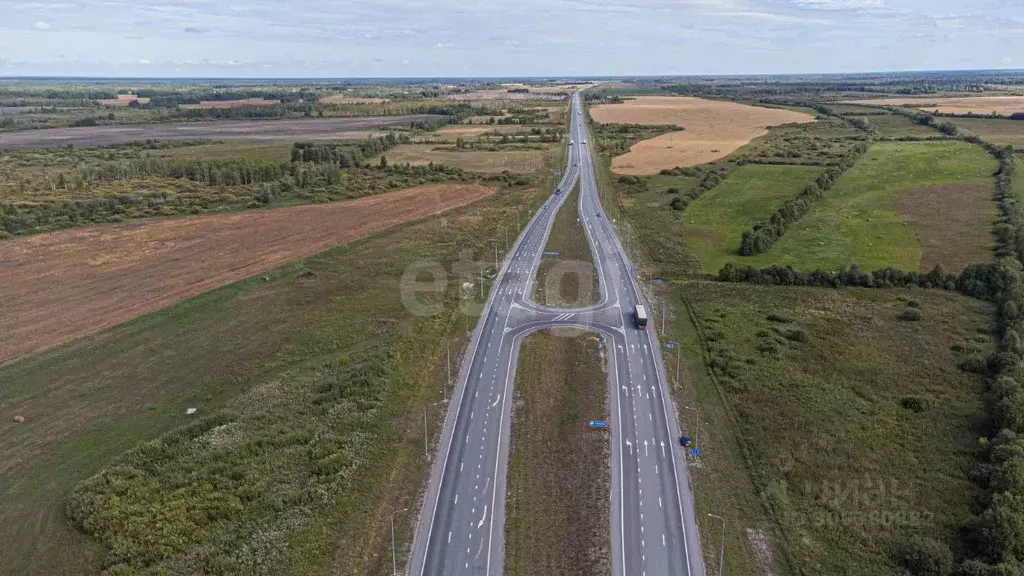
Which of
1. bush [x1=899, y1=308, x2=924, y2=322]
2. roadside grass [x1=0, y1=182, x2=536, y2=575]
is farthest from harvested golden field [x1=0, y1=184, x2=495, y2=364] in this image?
bush [x1=899, y1=308, x2=924, y2=322]

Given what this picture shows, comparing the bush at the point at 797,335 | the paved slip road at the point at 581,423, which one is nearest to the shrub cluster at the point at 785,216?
the paved slip road at the point at 581,423

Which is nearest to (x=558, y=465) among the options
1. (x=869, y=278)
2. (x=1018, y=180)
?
(x=869, y=278)

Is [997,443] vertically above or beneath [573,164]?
beneath

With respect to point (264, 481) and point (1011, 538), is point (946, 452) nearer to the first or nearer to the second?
point (1011, 538)

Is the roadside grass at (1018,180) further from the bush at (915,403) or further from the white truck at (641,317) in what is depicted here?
the white truck at (641,317)

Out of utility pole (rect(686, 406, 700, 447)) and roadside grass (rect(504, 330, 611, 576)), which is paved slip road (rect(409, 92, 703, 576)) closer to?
roadside grass (rect(504, 330, 611, 576))

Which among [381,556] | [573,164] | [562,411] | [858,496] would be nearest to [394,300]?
[562,411]
